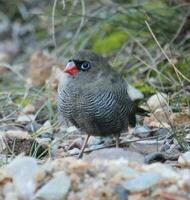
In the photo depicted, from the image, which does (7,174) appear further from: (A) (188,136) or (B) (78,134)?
(B) (78,134)

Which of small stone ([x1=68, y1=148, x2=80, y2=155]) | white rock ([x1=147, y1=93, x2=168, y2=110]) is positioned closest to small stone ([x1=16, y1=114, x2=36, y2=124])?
small stone ([x1=68, y1=148, x2=80, y2=155])

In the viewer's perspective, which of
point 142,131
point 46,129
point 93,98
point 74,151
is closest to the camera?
point 93,98

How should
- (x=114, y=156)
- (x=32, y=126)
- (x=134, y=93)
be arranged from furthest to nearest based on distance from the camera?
(x=134, y=93) → (x=32, y=126) → (x=114, y=156)

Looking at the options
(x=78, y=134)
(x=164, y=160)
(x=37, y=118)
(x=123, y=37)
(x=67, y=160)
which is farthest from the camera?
(x=123, y=37)

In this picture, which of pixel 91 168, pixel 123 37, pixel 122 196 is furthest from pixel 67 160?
pixel 123 37

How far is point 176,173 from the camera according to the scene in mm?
3279

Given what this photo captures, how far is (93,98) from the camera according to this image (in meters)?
4.76

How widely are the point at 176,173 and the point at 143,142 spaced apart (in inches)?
69.3

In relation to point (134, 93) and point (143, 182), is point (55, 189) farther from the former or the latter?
point (134, 93)

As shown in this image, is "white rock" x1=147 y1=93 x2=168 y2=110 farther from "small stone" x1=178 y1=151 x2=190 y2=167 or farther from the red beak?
"small stone" x1=178 y1=151 x2=190 y2=167

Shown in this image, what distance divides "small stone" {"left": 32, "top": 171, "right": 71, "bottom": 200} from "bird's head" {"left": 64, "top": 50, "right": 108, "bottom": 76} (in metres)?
1.68

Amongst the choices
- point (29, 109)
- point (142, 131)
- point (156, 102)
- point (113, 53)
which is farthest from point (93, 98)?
point (113, 53)

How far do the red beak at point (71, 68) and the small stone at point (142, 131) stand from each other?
0.70m

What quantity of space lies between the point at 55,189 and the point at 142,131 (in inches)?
84.5
